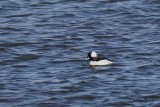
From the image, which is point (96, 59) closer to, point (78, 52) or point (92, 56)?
point (92, 56)

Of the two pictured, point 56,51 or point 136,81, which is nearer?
point 136,81

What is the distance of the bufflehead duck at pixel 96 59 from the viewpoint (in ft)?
75.9

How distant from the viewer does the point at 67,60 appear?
23.7 m

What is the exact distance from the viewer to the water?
20.0 meters

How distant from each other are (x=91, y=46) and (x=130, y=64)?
242 centimetres

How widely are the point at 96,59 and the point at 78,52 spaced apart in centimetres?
138

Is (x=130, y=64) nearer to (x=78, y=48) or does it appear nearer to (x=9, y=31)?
(x=78, y=48)

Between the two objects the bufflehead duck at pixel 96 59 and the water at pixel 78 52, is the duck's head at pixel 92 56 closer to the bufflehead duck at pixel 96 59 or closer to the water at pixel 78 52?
the bufflehead duck at pixel 96 59

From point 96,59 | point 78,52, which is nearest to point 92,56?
point 96,59

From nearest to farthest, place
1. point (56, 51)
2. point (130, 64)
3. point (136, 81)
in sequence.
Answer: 1. point (136, 81)
2. point (130, 64)
3. point (56, 51)

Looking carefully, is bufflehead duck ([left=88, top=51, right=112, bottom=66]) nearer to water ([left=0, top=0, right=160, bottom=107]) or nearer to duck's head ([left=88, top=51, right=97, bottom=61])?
duck's head ([left=88, top=51, right=97, bottom=61])

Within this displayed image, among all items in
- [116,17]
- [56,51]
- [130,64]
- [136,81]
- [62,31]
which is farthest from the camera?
[116,17]

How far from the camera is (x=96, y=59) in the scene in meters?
23.4

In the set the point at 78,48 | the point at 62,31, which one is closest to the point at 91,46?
the point at 78,48
